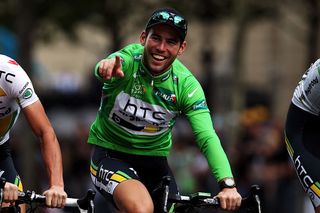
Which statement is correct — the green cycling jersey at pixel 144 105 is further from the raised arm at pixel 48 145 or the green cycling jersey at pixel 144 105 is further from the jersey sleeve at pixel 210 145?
the raised arm at pixel 48 145

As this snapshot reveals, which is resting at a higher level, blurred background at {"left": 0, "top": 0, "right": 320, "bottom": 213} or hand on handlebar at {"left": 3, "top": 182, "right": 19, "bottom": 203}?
hand on handlebar at {"left": 3, "top": 182, "right": 19, "bottom": 203}

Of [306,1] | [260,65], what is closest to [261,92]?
[260,65]

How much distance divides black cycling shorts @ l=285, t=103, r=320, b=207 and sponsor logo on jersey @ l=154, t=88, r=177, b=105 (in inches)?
38.2

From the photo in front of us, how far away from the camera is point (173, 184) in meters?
9.52

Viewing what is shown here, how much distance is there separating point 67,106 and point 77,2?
10.0 meters

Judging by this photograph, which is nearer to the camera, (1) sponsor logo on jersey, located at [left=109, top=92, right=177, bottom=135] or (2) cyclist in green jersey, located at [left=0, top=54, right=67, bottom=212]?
(2) cyclist in green jersey, located at [left=0, top=54, right=67, bottom=212]

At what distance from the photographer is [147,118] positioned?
9.31m

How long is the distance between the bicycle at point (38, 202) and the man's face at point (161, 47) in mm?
1537

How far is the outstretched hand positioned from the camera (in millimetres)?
8391

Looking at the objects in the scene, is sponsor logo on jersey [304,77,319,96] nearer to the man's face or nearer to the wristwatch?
the wristwatch

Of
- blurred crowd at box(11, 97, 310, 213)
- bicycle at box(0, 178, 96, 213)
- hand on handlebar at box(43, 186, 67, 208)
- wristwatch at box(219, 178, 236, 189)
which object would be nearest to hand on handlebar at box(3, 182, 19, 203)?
bicycle at box(0, 178, 96, 213)

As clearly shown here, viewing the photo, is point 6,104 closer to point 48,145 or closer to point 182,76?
point 48,145

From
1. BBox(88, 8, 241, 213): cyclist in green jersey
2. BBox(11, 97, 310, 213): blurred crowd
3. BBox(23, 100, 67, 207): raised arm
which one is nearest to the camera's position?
BBox(23, 100, 67, 207): raised arm

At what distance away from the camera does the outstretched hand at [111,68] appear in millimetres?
8391
